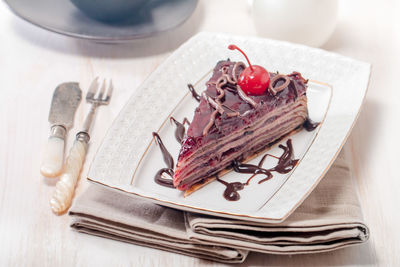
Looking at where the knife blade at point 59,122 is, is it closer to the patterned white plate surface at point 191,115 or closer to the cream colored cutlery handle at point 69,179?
the cream colored cutlery handle at point 69,179

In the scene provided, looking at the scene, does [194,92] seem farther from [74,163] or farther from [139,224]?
[139,224]

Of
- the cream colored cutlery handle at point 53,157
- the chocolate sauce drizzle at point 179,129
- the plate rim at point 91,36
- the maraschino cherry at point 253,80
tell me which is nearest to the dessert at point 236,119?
the maraschino cherry at point 253,80

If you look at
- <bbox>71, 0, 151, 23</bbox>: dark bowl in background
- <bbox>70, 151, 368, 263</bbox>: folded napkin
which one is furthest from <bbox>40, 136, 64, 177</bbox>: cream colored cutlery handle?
<bbox>71, 0, 151, 23</bbox>: dark bowl in background

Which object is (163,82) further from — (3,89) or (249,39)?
(3,89)

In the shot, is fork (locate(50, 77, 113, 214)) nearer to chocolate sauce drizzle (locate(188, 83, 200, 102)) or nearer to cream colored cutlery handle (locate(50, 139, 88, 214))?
cream colored cutlery handle (locate(50, 139, 88, 214))

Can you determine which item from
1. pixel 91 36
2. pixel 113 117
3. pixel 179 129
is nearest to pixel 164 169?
pixel 179 129

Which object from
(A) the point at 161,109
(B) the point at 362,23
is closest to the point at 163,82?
(A) the point at 161,109
